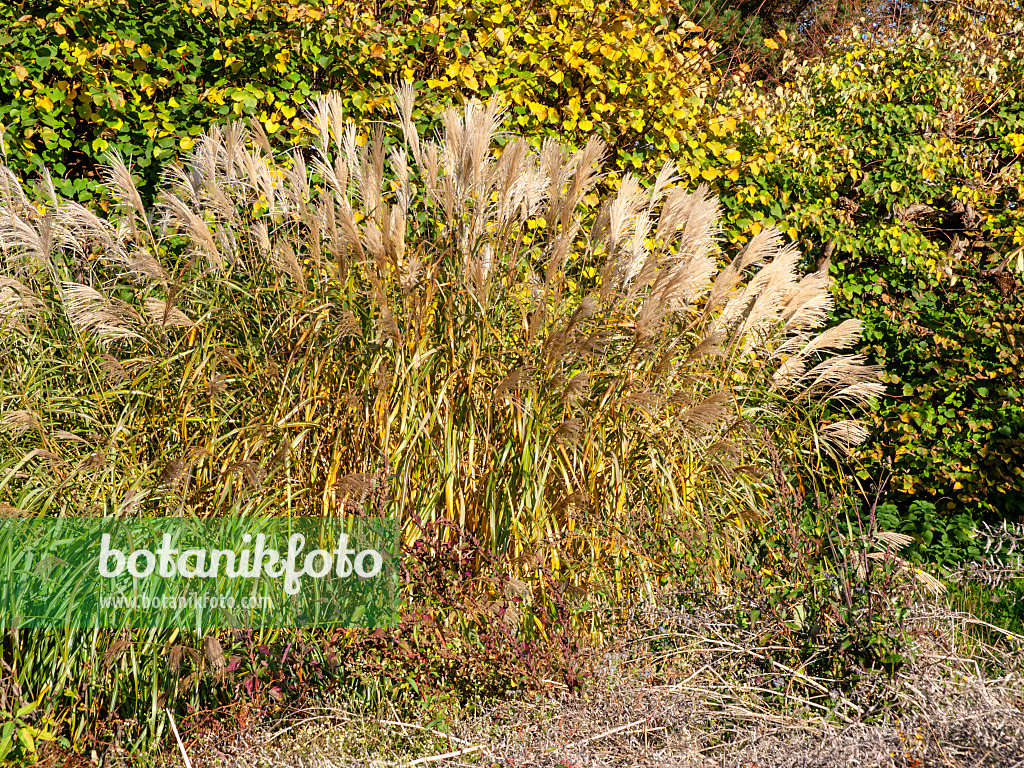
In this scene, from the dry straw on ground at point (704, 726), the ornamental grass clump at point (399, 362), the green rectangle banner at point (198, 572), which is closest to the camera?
the dry straw on ground at point (704, 726)

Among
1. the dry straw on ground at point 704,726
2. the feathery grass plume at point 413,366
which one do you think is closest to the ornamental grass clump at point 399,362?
the feathery grass plume at point 413,366

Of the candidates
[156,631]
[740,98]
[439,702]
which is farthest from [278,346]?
[740,98]

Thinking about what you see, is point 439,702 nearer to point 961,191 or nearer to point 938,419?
point 938,419

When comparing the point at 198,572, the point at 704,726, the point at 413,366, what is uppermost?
the point at 413,366

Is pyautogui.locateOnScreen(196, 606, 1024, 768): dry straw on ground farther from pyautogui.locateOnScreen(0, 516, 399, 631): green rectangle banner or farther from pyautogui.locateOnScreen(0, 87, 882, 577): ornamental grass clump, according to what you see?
pyautogui.locateOnScreen(0, 87, 882, 577): ornamental grass clump

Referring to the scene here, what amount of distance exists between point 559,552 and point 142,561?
1.38 metres

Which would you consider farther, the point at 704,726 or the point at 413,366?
the point at 413,366

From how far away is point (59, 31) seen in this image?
4133 mm

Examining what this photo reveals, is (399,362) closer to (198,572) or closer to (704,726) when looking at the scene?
(198,572)

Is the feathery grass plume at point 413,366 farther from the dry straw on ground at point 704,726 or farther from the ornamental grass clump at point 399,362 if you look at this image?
the dry straw on ground at point 704,726

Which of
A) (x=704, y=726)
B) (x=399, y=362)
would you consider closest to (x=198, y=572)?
(x=399, y=362)

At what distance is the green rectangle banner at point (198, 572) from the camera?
8.40ft

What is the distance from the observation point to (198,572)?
264 cm

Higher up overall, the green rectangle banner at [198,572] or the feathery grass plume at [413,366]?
the feathery grass plume at [413,366]
